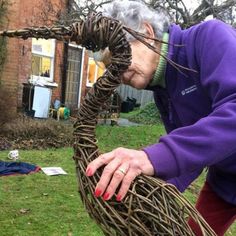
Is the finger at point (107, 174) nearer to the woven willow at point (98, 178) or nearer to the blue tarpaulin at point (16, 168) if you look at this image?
the woven willow at point (98, 178)

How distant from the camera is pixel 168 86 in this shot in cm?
206

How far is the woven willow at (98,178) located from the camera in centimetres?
145

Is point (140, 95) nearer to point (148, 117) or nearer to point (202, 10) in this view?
point (148, 117)

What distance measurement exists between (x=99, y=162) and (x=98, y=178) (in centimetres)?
6

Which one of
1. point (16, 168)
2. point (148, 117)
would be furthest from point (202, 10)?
point (16, 168)

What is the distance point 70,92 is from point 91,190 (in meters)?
15.8

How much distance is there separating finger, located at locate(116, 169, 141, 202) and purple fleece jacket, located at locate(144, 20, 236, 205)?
0.08m

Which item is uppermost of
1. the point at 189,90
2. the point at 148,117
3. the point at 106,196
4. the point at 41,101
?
the point at 189,90

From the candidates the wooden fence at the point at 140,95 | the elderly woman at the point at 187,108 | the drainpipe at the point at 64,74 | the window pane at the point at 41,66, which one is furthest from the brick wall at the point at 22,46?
the wooden fence at the point at 140,95

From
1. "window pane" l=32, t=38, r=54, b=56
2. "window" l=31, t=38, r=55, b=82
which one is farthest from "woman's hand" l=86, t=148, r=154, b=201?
"window pane" l=32, t=38, r=54, b=56

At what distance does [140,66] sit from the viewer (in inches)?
74.4

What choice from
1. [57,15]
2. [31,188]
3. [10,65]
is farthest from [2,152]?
[57,15]

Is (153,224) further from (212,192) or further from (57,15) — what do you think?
(57,15)

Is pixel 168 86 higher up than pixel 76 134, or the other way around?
pixel 168 86
